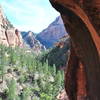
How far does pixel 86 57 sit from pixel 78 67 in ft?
11.8

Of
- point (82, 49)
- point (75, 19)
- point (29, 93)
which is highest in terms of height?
point (75, 19)

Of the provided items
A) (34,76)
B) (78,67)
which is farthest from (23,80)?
(78,67)

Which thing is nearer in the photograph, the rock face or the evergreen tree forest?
the rock face

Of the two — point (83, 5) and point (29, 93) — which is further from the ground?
point (83, 5)

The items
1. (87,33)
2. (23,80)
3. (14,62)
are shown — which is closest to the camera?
(87,33)

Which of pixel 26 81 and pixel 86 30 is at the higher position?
pixel 86 30

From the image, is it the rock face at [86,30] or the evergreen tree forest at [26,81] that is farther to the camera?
the evergreen tree forest at [26,81]

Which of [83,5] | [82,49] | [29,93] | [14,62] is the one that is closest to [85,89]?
[82,49]

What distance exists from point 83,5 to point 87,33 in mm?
1477

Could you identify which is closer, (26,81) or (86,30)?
(86,30)

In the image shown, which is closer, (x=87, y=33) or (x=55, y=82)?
(x=87, y=33)

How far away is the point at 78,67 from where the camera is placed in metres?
19.5

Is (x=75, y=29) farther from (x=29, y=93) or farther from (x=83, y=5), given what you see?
(x=29, y=93)

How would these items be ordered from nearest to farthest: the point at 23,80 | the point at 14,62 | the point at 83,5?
1. the point at 83,5
2. the point at 23,80
3. the point at 14,62
